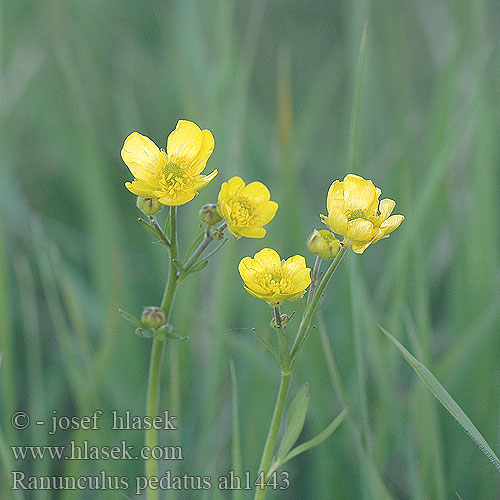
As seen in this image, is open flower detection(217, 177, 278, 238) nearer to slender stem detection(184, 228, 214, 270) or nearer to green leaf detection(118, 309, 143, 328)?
slender stem detection(184, 228, 214, 270)

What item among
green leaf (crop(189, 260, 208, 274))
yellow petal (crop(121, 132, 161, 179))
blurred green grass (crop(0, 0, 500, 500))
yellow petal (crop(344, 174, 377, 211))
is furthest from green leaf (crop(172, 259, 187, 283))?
blurred green grass (crop(0, 0, 500, 500))

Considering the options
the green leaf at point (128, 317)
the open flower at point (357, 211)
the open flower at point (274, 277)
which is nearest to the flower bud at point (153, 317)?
the green leaf at point (128, 317)

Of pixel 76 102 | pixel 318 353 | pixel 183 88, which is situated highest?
pixel 183 88

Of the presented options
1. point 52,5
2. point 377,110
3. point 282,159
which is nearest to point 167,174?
point 282,159

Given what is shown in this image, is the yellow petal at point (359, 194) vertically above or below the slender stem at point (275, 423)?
above

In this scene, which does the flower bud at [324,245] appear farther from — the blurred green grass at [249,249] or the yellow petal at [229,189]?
the blurred green grass at [249,249]

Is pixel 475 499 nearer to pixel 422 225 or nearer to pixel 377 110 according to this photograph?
pixel 422 225

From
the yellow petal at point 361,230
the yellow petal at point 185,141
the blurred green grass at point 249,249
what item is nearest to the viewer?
the yellow petal at point 361,230

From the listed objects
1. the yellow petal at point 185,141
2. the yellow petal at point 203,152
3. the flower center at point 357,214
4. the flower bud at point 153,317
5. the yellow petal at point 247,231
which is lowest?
the flower bud at point 153,317
